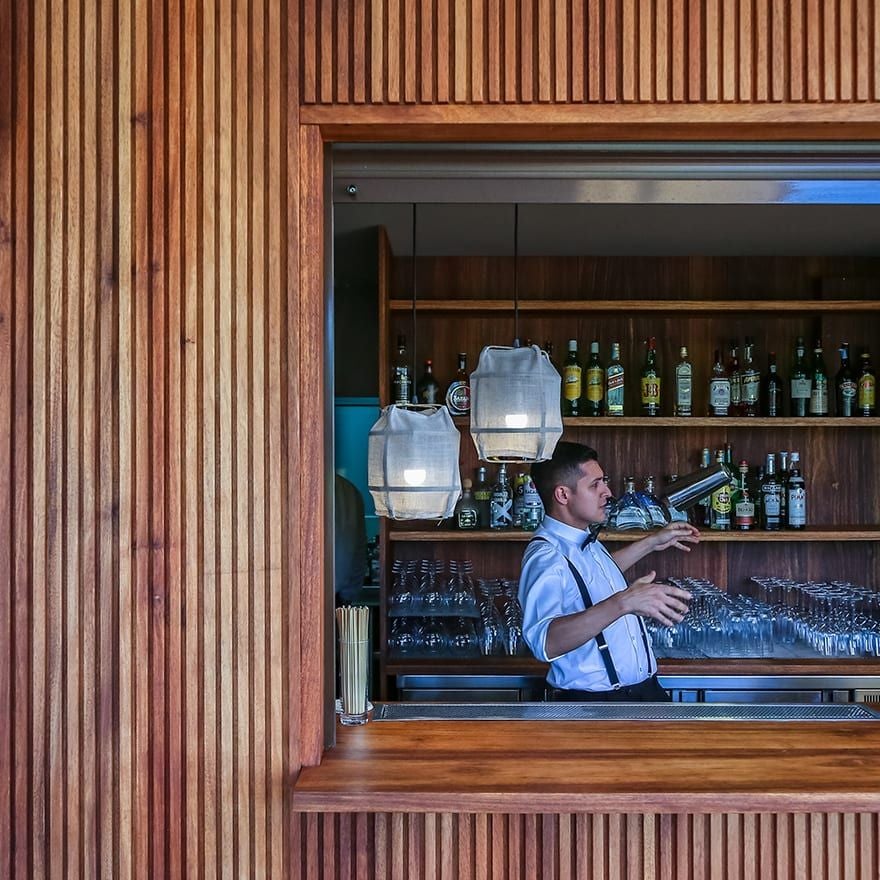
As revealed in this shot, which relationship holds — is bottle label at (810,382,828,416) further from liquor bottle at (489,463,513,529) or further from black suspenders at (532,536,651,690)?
black suspenders at (532,536,651,690)

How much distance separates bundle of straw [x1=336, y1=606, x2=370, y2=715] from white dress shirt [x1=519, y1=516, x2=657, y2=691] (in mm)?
850

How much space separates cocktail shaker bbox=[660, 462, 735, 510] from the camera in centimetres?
287

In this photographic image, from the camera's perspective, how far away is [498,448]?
1814 mm

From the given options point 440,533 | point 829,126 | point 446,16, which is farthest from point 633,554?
point 446,16

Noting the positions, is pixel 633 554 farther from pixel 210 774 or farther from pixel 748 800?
pixel 210 774

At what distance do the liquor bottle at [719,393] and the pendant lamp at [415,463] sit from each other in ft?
6.65

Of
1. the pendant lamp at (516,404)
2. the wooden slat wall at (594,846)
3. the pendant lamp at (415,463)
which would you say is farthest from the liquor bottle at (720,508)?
the wooden slat wall at (594,846)

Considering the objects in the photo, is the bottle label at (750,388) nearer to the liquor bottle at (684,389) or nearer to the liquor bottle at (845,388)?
the liquor bottle at (684,389)

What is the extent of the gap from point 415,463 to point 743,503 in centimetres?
214

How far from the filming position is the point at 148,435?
4.54 feet

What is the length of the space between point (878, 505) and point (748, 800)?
2.69 m

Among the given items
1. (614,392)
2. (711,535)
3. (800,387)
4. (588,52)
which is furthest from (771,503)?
(588,52)

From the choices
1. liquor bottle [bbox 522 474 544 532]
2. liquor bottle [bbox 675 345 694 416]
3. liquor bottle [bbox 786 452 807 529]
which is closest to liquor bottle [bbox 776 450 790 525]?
liquor bottle [bbox 786 452 807 529]

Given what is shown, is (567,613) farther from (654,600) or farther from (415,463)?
(415,463)
